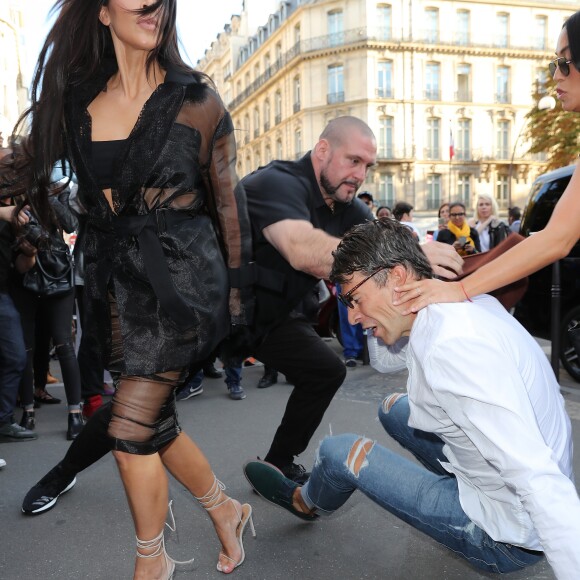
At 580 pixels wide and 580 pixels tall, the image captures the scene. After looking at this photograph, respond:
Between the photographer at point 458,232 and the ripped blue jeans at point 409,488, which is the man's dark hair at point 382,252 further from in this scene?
the photographer at point 458,232

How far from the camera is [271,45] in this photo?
50.9 metres

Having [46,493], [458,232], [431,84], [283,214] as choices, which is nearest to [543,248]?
[283,214]

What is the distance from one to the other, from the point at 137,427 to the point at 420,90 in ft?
144

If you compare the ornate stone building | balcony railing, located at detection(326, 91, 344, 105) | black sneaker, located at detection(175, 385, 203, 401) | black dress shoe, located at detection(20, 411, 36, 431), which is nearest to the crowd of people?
black dress shoe, located at detection(20, 411, 36, 431)

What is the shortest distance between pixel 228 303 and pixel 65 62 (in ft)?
3.31

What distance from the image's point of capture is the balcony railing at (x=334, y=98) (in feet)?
142

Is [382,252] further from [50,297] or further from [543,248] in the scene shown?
[50,297]

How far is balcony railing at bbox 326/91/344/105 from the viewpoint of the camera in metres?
43.2

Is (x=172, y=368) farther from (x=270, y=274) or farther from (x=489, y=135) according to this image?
(x=489, y=135)

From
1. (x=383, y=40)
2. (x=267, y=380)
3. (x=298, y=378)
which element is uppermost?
(x=383, y=40)

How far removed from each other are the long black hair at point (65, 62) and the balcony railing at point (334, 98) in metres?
42.7

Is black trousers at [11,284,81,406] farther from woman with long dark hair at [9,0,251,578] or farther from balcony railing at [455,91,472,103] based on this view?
balcony railing at [455,91,472,103]

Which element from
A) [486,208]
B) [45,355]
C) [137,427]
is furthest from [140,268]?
[486,208]

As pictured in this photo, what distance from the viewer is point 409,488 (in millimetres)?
2086
